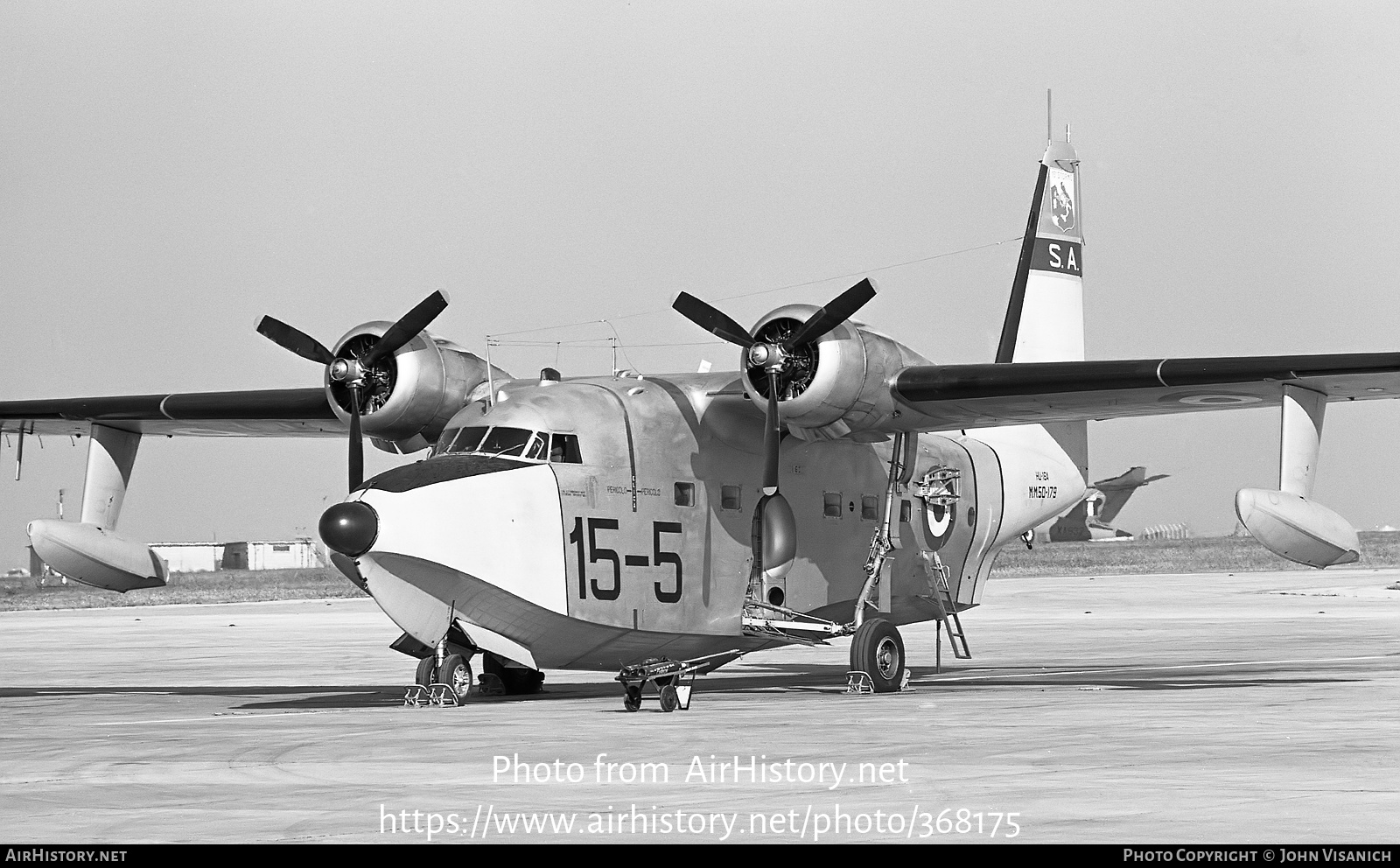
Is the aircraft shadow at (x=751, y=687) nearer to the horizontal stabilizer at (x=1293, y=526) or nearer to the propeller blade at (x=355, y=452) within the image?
the horizontal stabilizer at (x=1293, y=526)

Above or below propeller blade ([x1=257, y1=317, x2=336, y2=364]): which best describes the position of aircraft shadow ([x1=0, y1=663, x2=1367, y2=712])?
below

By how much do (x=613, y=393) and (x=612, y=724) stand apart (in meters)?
4.55

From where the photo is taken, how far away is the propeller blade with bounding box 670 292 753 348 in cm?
1758

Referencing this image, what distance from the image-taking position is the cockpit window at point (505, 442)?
52.5ft

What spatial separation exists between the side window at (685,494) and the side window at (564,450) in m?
1.40

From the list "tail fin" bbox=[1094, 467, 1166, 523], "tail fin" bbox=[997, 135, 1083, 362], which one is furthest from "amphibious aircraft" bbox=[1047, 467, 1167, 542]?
"tail fin" bbox=[997, 135, 1083, 362]

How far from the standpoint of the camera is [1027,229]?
75.8ft

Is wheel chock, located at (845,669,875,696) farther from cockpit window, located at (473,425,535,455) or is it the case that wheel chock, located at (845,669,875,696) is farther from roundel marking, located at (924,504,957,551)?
cockpit window, located at (473,425,535,455)

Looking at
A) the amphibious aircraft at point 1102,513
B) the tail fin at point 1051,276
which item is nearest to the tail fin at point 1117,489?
the amphibious aircraft at point 1102,513

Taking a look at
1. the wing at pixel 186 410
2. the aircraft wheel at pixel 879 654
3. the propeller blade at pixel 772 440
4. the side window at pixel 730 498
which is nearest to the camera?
the propeller blade at pixel 772 440

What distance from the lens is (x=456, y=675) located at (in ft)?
51.9

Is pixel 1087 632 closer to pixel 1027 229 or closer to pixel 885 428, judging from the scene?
pixel 1027 229

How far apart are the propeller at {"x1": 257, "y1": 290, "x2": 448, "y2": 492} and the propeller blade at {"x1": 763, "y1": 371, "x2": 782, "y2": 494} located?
3.69m

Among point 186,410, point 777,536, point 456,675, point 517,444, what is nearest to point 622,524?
point 517,444
